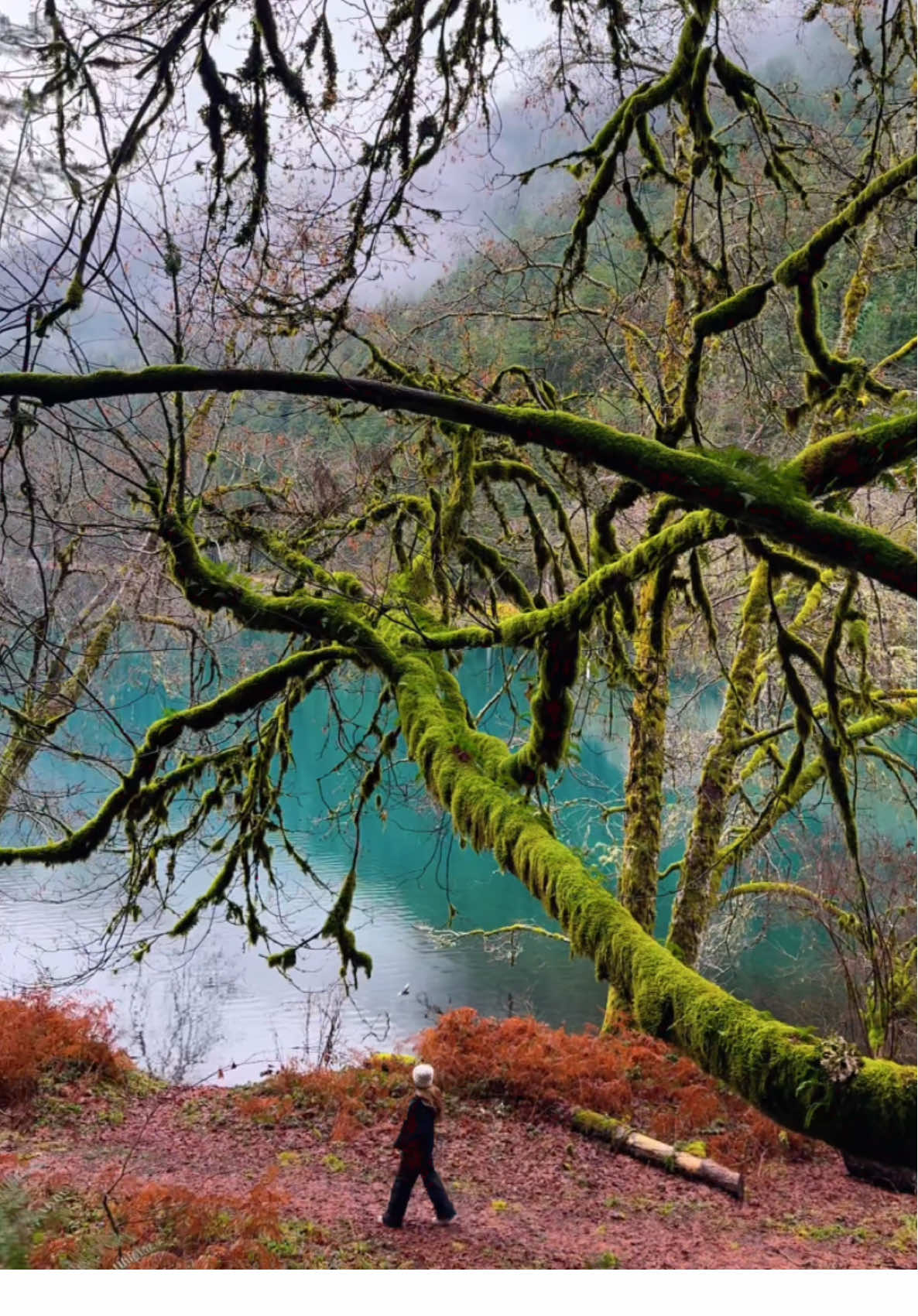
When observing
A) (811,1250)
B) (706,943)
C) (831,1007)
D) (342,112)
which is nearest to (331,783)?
(706,943)

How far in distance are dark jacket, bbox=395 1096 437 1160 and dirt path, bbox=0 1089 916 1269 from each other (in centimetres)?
36

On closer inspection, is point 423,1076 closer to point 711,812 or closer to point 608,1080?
point 608,1080

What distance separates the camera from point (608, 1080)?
15.9 feet

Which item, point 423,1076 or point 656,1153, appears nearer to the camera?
point 423,1076

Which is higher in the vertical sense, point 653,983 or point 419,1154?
point 653,983

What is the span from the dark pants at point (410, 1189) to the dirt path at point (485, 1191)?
2.2 inches

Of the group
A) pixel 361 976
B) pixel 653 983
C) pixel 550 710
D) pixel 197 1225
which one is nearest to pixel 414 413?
pixel 550 710

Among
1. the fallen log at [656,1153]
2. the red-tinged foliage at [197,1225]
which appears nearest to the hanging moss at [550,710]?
the red-tinged foliage at [197,1225]

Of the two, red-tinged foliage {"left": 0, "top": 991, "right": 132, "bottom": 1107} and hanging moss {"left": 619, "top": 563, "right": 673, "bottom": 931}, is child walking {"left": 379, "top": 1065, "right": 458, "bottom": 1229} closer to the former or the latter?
hanging moss {"left": 619, "top": 563, "right": 673, "bottom": 931}

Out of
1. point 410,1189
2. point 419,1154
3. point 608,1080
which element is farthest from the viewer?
point 608,1080

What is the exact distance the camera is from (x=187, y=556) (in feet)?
8.21

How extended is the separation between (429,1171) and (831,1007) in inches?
191

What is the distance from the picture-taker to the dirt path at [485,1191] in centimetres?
340

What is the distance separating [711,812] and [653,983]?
158 inches
